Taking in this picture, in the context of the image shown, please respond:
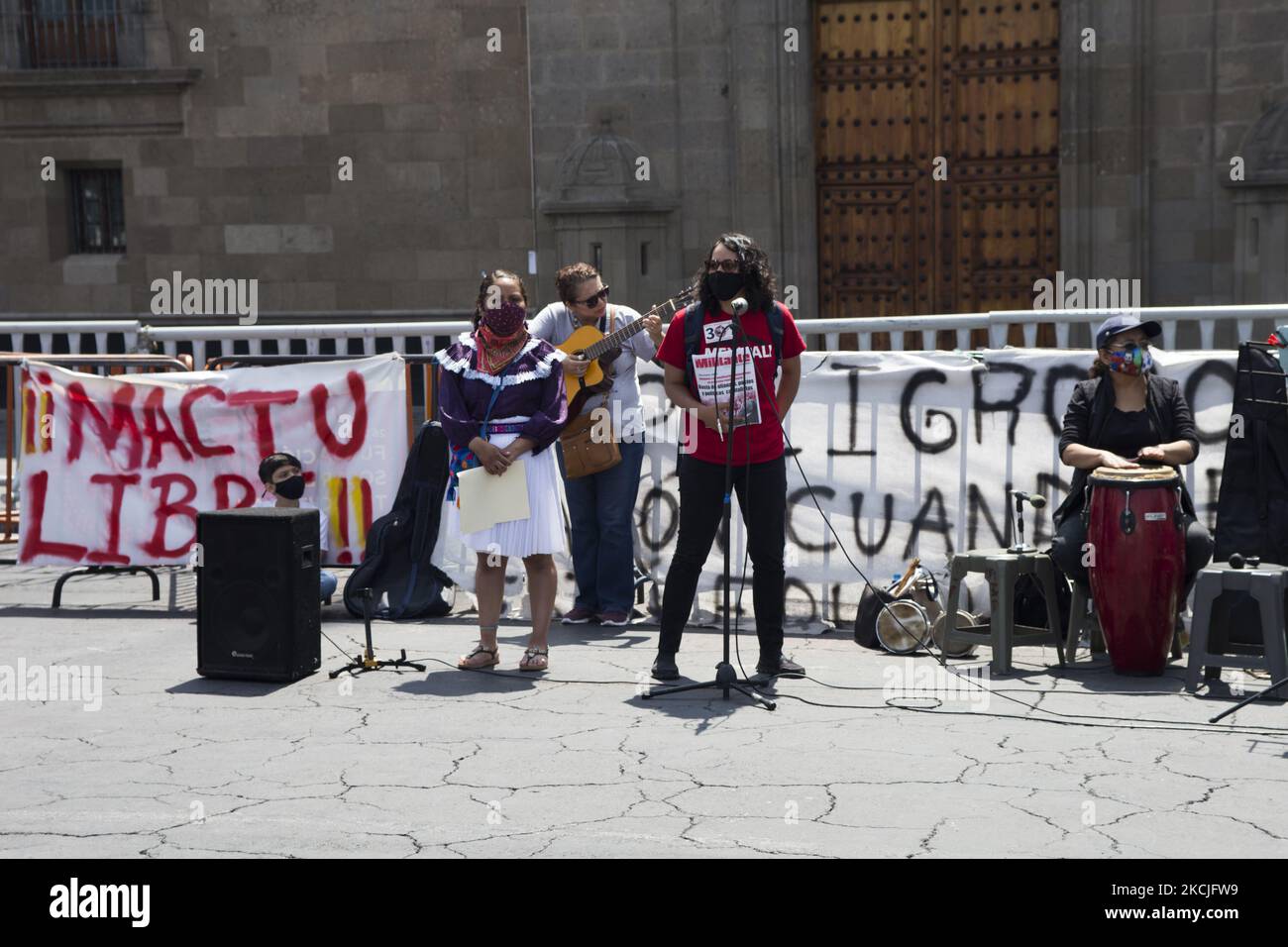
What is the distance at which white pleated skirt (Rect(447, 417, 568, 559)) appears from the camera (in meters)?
7.72

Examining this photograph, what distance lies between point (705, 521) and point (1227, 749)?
2.44 meters

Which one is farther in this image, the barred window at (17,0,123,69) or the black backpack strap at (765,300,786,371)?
the barred window at (17,0,123,69)

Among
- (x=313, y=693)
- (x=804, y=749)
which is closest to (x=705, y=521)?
(x=804, y=749)

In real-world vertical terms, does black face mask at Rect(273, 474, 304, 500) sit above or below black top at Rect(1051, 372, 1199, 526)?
below

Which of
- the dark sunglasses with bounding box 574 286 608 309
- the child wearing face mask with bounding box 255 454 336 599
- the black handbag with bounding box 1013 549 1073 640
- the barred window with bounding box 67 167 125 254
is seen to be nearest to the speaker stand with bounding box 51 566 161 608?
the child wearing face mask with bounding box 255 454 336 599

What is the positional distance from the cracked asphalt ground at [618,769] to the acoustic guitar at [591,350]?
149 centimetres

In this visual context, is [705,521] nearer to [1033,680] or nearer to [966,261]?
[1033,680]

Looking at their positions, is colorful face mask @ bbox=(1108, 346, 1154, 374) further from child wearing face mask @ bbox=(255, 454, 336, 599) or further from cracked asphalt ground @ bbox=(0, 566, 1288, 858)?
child wearing face mask @ bbox=(255, 454, 336, 599)

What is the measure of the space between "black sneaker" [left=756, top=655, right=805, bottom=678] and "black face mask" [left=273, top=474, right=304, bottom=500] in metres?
3.20

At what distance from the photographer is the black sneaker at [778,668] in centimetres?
754

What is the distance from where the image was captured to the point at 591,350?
28.6 ft

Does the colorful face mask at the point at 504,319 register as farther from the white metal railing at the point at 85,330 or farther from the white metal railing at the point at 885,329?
the white metal railing at the point at 85,330
